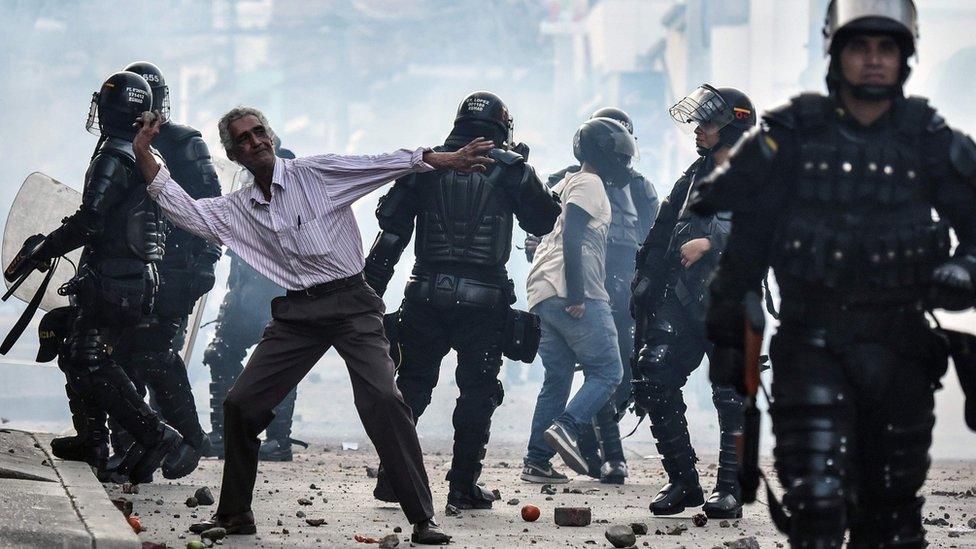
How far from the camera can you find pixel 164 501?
6934 millimetres

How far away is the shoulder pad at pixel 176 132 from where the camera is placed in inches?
325

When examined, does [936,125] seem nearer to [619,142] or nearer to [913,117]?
[913,117]

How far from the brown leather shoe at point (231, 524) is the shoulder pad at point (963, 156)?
2.92 m

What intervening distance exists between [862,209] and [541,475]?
4740 millimetres

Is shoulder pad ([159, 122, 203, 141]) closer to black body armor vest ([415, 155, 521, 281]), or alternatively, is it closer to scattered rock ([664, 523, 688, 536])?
black body armor vest ([415, 155, 521, 281])

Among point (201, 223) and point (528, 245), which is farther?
point (528, 245)

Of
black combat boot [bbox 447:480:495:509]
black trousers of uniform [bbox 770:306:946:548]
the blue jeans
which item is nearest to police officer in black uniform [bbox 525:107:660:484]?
the blue jeans

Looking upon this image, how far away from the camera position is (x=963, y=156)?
168 inches

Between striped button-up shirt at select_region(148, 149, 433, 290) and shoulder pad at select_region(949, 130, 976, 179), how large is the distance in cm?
206

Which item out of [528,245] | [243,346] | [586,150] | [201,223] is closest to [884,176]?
[201,223]

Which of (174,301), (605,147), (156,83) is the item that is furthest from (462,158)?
(605,147)

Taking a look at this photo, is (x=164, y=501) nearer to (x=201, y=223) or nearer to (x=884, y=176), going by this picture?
(x=201, y=223)

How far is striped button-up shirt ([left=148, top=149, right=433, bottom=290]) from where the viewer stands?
18.7 ft

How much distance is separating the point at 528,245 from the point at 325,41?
5130 cm
